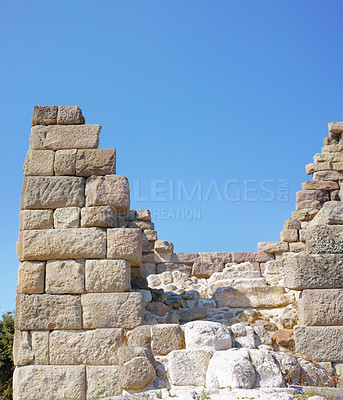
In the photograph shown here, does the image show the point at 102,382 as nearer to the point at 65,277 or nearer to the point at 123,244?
the point at 65,277

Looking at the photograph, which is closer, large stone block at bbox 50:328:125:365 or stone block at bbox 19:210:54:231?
large stone block at bbox 50:328:125:365

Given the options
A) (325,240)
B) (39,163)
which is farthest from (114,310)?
(325,240)

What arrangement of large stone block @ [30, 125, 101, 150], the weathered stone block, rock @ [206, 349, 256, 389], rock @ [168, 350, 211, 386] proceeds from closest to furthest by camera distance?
rock @ [206, 349, 256, 389] → rock @ [168, 350, 211, 386] → the weathered stone block → large stone block @ [30, 125, 101, 150]

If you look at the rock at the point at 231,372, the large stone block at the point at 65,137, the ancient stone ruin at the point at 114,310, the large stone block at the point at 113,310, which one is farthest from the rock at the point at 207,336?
the large stone block at the point at 65,137

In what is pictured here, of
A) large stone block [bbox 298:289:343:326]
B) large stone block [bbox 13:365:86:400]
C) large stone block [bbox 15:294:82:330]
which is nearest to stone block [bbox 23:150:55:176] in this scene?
large stone block [bbox 15:294:82:330]

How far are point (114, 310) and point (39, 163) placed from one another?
2.40 metres

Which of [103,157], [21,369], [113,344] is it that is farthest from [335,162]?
[21,369]

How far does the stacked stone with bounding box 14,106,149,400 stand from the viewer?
6.52 meters

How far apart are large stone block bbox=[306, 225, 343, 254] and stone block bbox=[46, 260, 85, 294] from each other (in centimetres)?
317

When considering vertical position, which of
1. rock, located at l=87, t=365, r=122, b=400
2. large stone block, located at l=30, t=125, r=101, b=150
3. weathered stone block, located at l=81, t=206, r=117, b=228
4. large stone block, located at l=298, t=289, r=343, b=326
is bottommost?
rock, located at l=87, t=365, r=122, b=400

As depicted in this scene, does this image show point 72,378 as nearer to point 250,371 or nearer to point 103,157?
point 250,371

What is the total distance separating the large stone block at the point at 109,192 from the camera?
23.1 feet

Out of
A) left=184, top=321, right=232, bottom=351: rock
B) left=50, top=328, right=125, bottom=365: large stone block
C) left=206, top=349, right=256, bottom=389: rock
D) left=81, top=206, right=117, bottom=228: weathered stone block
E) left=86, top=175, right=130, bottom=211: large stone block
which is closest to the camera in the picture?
left=206, top=349, right=256, bottom=389: rock

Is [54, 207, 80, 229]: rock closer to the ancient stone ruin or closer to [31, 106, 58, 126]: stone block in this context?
the ancient stone ruin
